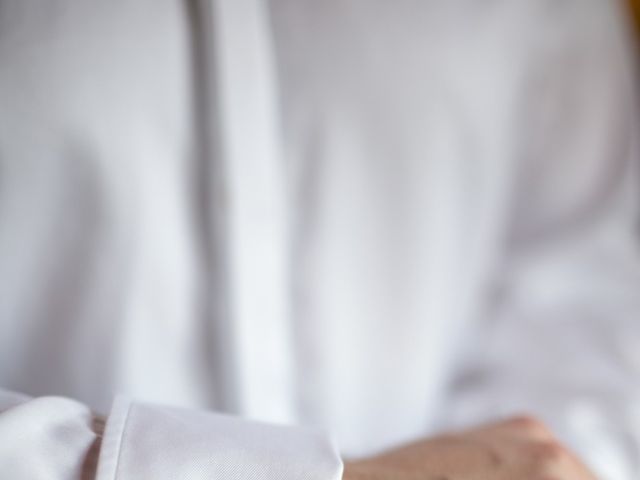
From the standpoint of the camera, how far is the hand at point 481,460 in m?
0.40

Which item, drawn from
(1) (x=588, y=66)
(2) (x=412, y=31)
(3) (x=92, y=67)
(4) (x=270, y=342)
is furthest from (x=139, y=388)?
(1) (x=588, y=66)

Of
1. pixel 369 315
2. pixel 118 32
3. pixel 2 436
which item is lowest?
pixel 369 315

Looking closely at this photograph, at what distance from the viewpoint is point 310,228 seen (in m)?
0.57

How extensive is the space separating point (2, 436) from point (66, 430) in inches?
1.2

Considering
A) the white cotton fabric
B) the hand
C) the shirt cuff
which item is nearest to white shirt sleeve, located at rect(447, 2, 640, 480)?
the white cotton fabric

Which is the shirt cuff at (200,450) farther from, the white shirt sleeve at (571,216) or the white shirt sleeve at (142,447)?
the white shirt sleeve at (571,216)

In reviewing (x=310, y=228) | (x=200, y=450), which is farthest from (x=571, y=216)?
(x=200, y=450)

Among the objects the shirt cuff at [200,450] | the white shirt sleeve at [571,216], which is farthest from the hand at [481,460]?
the white shirt sleeve at [571,216]

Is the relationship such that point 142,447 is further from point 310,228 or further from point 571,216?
point 571,216

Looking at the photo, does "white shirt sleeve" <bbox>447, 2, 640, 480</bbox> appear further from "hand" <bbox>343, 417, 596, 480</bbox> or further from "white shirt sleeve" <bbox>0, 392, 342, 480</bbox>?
"white shirt sleeve" <bbox>0, 392, 342, 480</bbox>

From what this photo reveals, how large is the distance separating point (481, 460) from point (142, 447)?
0.17m

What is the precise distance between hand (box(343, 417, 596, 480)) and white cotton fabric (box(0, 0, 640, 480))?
6 centimetres

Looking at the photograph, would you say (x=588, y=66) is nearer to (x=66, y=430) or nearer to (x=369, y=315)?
(x=369, y=315)

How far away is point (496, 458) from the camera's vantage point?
0.42 meters
